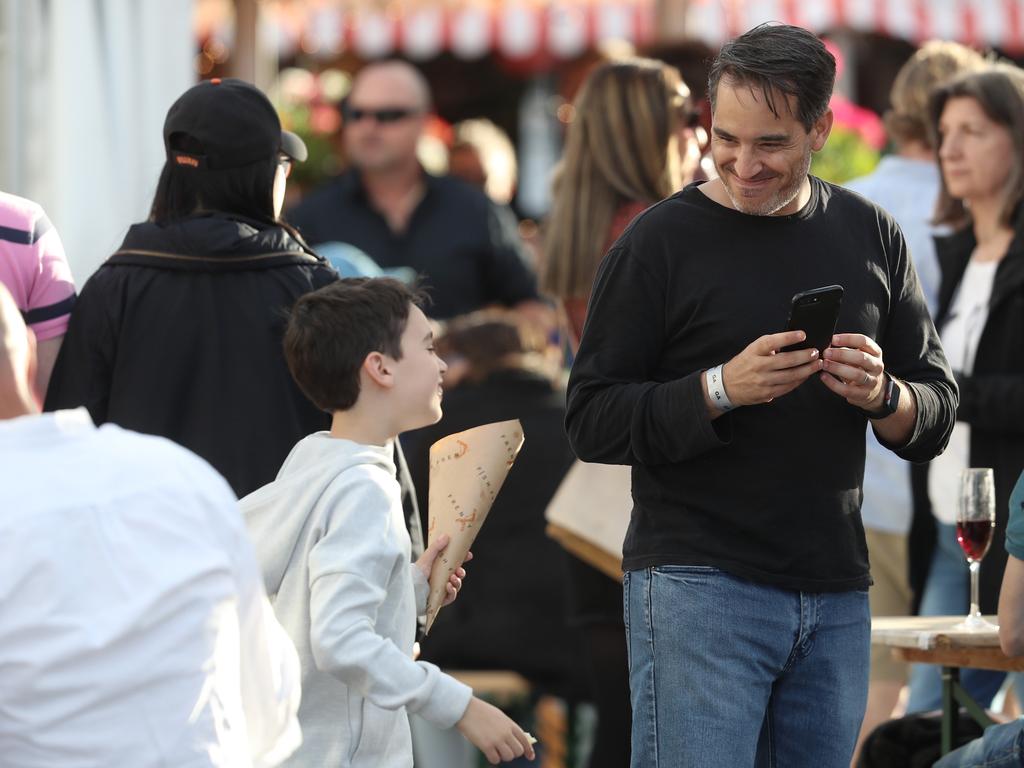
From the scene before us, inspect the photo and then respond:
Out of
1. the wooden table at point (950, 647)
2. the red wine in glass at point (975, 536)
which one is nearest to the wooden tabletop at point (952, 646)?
the wooden table at point (950, 647)

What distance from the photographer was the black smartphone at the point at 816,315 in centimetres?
247

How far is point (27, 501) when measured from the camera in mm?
1894

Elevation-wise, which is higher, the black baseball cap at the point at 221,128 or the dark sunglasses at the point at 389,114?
the black baseball cap at the point at 221,128

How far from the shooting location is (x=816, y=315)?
8.18 feet

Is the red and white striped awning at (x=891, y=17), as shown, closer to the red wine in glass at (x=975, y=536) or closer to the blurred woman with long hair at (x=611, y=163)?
the blurred woman with long hair at (x=611, y=163)

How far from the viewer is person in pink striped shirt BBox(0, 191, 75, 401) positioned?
311cm

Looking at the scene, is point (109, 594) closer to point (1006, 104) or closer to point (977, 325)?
point (977, 325)

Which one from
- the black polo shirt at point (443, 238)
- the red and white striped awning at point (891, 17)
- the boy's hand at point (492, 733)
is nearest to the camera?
the boy's hand at point (492, 733)

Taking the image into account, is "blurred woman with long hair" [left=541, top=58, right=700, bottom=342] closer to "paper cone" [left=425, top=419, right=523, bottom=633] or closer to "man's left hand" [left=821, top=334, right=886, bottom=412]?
"paper cone" [left=425, top=419, right=523, bottom=633]

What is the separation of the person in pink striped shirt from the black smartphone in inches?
57.2

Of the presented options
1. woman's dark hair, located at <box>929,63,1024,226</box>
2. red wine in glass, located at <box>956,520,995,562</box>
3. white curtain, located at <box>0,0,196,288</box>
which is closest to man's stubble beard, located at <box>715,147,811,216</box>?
red wine in glass, located at <box>956,520,995,562</box>

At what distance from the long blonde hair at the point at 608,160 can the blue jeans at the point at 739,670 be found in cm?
134

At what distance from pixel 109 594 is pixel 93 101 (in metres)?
3.33

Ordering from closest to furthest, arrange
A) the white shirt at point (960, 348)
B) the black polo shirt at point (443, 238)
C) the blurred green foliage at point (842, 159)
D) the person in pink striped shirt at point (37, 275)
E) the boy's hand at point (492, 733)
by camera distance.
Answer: the boy's hand at point (492, 733) < the person in pink striped shirt at point (37, 275) < the white shirt at point (960, 348) < the black polo shirt at point (443, 238) < the blurred green foliage at point (842, 159)
